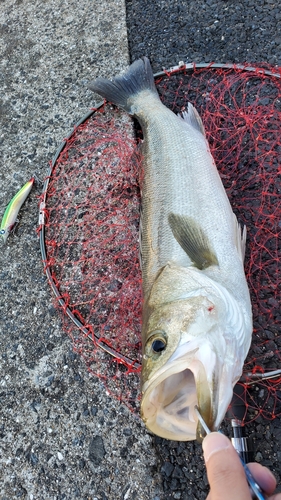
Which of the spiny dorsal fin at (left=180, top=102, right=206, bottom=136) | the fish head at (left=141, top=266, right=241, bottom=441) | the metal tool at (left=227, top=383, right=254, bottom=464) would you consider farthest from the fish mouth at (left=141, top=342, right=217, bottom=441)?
the spiny dorsal fin at (left=180, top=102, right=206, bottom=136)

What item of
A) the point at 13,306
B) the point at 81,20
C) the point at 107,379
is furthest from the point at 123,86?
the point at 107,379

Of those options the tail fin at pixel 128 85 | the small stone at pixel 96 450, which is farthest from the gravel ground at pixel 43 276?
the tail fin at pixel 128 85

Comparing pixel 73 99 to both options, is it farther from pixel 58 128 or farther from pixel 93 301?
pixel 93 301

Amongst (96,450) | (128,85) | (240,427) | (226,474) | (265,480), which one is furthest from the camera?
(128,85)

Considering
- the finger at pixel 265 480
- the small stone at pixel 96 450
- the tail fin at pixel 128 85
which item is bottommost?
the small stone at pixel 96 450

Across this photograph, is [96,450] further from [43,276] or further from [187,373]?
[43,276]

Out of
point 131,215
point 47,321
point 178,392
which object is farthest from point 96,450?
point 131,215

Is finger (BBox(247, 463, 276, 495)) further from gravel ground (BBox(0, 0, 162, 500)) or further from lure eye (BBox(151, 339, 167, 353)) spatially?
gravel ground (BBox(0, 0, 162, 500))

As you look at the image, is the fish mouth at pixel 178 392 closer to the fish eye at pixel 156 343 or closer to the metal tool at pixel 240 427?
the fish eye at pixel 156 343
